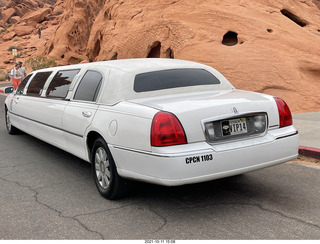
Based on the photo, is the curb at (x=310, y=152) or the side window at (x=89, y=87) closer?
the side window at (x=89, y=87)

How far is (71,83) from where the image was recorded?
5.48 meters

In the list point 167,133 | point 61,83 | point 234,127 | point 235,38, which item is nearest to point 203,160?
point 167,133

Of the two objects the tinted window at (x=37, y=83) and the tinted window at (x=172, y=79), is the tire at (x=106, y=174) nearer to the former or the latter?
the tinted window at (x=172, y=79)

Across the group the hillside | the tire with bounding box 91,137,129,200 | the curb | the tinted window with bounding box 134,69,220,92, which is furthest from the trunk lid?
the hillside

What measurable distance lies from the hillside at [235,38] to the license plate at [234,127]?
713 centimetres

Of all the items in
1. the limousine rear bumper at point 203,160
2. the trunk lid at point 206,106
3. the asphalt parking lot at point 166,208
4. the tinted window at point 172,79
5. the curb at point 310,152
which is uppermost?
the tinted window at point 172,79

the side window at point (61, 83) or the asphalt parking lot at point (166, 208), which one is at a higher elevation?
the side window at point (61, 83)

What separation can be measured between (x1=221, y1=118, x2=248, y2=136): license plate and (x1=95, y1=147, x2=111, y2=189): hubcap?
1.41 meters

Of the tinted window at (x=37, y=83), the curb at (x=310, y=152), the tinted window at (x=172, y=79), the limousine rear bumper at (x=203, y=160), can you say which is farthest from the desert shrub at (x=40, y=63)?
the limousine rear bumper at (x=203, y=160)

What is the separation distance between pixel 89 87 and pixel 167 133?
1766 millimetres

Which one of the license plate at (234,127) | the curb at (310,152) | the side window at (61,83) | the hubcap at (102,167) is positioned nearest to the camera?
the license plate at (234,127)

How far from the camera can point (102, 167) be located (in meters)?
4.52

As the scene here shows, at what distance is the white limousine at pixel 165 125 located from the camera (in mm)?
3658

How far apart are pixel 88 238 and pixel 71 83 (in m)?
2.69
